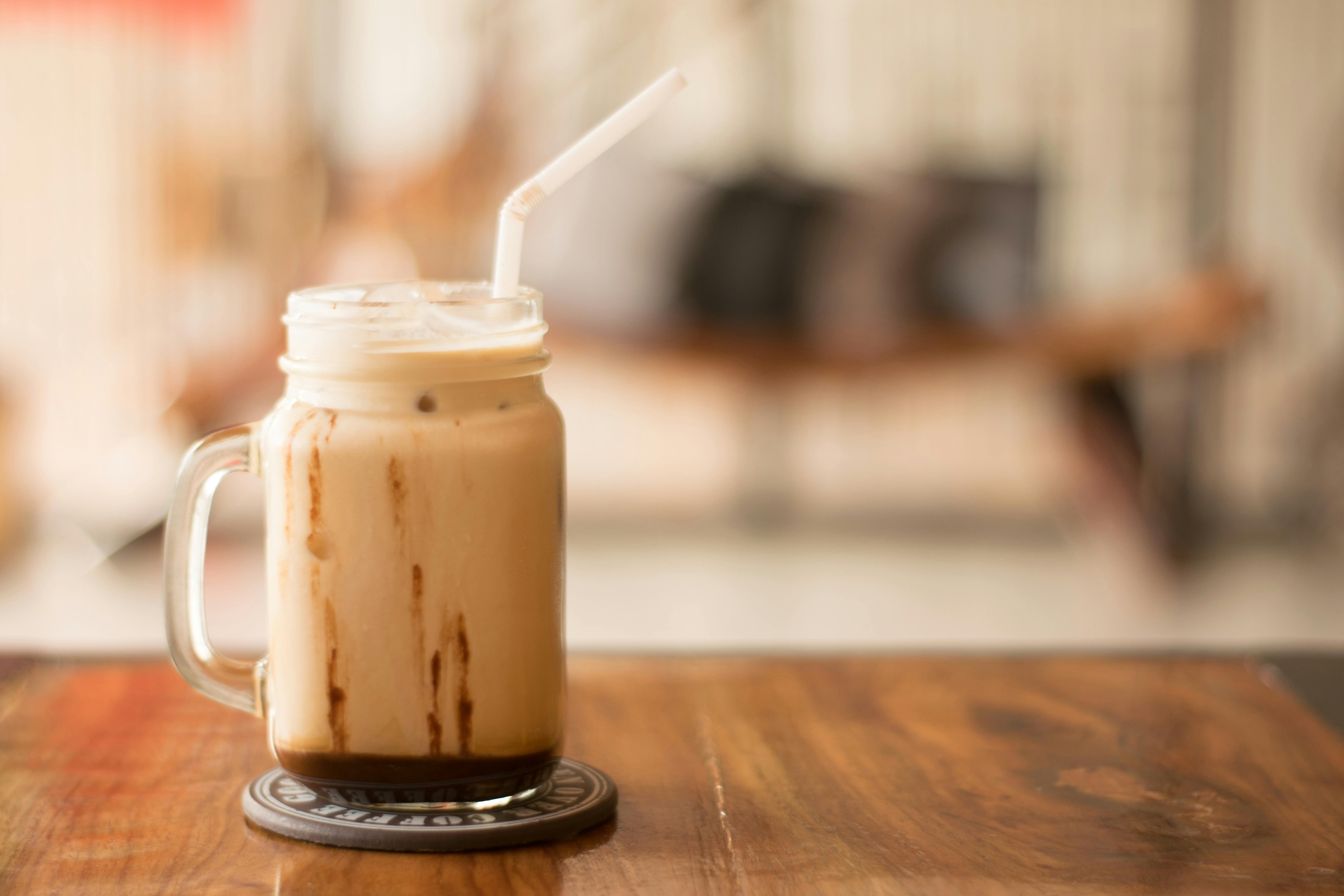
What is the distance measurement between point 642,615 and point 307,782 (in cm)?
167

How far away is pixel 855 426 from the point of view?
9.68 feet

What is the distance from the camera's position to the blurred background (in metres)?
2.38

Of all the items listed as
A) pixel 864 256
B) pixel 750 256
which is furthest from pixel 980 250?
pixel 750 256

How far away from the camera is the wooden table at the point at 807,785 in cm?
39

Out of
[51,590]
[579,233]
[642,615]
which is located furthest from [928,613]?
[51,590]

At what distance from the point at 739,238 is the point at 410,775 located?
203 centimetres

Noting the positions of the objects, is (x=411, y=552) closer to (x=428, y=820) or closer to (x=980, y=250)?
(x=428, y=820)

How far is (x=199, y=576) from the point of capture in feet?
1.45

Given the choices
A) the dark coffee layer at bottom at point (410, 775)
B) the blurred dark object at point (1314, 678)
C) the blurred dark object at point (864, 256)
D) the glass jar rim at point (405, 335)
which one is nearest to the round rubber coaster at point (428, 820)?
the dark coffee layer at bottom at point (410, 775)

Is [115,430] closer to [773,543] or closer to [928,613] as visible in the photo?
[773,543]

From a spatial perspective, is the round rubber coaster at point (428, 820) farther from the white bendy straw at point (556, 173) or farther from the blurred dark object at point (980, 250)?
the blurred dark object at point (980, 250)

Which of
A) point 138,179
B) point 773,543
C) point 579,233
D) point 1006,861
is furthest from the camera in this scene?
point 138,179

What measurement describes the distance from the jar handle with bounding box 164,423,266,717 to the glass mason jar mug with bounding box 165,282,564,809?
0.05ft

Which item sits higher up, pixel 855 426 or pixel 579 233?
pixel 579 233
